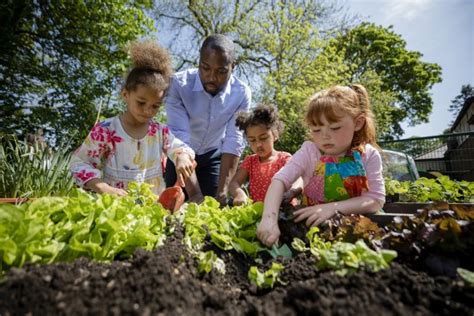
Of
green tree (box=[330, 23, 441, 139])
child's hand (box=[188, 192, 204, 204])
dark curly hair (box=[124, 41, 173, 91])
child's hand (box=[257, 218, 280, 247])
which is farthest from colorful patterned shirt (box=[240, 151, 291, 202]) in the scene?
green tree (box=[330, 23, 441, 139])

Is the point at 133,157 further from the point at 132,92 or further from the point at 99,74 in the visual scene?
the point at 99,74

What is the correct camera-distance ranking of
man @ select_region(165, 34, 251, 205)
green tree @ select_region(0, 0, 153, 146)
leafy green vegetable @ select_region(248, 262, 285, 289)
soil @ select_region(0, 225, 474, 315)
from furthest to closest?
green tree @ select_region(0, 0, 153, 146), man @ select_region(165, 34, 251, 205), leafy green vegetable @ select_region(248, 262, 285, 289), soil @ select_region(0, 225, 474, 315)

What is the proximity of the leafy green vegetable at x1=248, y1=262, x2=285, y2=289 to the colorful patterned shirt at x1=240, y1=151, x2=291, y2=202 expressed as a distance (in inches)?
73.0

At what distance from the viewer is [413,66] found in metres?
27.6

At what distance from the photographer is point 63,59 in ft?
36.1

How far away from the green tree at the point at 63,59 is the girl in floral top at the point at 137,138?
822 cm

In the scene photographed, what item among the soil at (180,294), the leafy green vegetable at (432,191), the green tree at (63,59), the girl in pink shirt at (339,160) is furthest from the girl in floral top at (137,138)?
the green tree at (63,59)

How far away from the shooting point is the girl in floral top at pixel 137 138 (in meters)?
2.25

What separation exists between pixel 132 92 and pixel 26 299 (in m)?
1.71

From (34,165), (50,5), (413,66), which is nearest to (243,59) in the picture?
(50,5)

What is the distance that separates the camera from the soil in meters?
0.73

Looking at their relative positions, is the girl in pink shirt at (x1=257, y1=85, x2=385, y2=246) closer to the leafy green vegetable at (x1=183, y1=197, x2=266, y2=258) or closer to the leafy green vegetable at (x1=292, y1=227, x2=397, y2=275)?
the leafy green vegetable at (x1=183, y1=197, x2=266, y2=258)

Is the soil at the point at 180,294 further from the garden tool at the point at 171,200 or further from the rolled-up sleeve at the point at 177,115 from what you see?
the rolled-up sleeve at the point at 177,115

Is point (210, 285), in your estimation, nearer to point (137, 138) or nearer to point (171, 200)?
point (171, 200)
